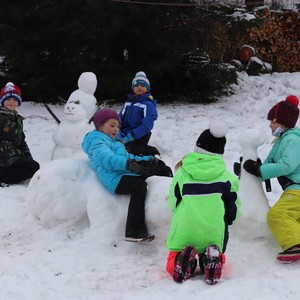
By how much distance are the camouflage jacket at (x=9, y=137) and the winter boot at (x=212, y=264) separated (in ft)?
10.3

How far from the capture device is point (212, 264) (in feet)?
11.2

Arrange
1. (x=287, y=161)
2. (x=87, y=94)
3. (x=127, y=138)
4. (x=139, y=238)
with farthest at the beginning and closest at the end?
(x=87, y=94)
(x=127, y=138)
(x=139, y=238)
(x=287, y=161)

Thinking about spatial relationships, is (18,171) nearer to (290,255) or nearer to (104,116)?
(104,116)

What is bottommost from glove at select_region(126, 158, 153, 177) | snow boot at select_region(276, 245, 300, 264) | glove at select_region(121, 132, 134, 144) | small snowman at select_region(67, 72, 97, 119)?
snow boot at select_region(276, 245, 300, 264)

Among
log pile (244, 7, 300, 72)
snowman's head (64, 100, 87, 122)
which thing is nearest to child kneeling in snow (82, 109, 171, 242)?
snowman's head (64, 100, 87, 122)

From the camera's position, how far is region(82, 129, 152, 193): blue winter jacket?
13.9 feet

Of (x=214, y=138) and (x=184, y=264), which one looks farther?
(x=214, y=138)

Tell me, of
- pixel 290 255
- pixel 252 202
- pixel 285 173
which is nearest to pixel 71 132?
pixel 252 202

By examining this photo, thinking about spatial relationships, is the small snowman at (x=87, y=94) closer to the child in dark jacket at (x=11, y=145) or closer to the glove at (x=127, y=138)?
the glove at (x=127, y=138)

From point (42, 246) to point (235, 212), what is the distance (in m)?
1.78

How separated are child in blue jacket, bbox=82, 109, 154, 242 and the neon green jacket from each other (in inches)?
24.0

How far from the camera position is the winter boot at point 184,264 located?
3449mm

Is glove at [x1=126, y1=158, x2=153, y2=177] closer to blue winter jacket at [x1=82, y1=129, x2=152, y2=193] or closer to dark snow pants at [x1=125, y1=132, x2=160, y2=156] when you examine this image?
blue winter jacket at [x1=82, y1=129, x2=152, y2=193]

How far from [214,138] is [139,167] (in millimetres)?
899
